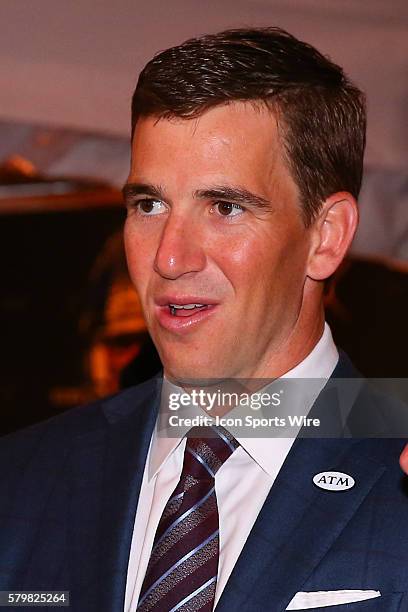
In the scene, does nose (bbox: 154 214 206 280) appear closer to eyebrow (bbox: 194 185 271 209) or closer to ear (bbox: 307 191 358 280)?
eyebrow (bbox: 194 185 271 209)

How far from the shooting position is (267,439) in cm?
229

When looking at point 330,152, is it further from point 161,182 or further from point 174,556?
point 174,556

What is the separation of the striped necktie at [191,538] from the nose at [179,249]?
14.1 inches

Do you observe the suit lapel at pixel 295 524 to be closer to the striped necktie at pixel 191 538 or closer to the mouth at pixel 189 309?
the striped necktie at pixel 191 538

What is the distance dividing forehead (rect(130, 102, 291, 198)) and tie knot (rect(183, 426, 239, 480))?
50 centimetres

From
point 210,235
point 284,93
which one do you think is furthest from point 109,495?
point 284,93

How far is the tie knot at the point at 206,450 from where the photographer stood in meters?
2.30

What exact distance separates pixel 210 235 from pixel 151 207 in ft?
0.46

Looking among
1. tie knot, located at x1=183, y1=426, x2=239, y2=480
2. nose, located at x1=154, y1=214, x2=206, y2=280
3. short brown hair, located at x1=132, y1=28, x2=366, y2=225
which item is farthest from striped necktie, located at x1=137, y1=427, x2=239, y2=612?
short brown hair, located at x1=132, y1=28, x2=366, y2=225

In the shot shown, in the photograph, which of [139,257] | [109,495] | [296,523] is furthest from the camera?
[109,495]

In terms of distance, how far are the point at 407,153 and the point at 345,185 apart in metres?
1.68

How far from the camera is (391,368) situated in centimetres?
433

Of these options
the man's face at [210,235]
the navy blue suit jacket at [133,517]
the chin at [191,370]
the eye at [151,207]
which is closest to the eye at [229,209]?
the man's face at [210,235]

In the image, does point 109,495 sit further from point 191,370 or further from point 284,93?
point 284,93
